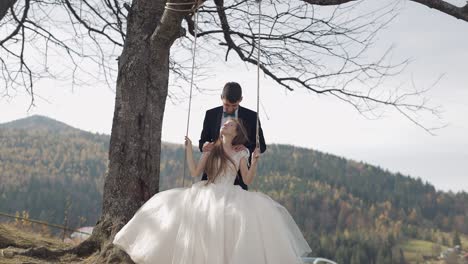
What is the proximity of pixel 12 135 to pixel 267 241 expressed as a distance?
157m

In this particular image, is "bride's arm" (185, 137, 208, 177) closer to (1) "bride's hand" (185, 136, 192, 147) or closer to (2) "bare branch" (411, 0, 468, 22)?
(1) "bride's hand" (185, 136, 192, 147)

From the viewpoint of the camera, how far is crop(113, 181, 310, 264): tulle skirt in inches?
130

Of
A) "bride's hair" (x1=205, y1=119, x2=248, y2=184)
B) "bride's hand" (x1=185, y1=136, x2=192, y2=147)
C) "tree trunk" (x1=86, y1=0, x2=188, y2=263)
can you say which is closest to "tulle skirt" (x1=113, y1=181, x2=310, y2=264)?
"bride's hair" (x1=205, y1=119, x2=248, y2=184)

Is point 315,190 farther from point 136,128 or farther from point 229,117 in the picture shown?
point 229,117

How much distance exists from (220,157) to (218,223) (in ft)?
1.81

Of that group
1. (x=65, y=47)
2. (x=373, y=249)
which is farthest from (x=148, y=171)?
(x=373, y=249)

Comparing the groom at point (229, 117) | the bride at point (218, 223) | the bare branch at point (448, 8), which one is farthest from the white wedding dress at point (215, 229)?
the bare branch at point (448, 8)

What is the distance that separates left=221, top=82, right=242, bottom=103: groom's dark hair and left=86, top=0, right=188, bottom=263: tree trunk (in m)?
1.65

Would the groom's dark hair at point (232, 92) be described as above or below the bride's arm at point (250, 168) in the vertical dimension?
above

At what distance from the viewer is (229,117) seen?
3996 millimetres

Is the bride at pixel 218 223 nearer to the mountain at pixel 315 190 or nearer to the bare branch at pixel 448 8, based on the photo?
the bare branch at pixel 448 8

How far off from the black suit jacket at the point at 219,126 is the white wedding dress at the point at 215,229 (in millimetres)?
232

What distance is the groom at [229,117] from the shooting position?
3898mm

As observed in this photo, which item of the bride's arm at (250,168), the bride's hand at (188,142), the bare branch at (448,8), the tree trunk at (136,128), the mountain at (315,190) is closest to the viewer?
the bride's arm at (250,168)
